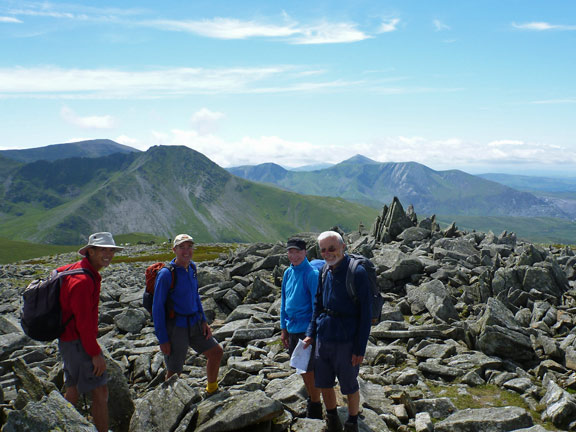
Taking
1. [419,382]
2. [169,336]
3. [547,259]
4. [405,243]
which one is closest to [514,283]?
[547,259]

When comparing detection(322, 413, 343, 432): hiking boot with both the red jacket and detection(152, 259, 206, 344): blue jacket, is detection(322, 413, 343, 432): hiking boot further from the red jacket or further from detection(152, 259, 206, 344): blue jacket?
the red jacket

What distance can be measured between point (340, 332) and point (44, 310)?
586cm

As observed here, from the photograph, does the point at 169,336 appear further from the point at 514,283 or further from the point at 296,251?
the point at 514,283

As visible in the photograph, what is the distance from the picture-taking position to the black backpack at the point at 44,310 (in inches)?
315

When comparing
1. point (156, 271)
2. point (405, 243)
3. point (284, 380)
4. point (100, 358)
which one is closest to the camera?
point (100, 358)

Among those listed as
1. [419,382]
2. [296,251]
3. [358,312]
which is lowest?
[419,382]

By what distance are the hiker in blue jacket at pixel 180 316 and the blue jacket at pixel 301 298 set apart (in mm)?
2303

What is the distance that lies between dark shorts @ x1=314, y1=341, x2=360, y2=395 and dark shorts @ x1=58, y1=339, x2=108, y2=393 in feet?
15.3

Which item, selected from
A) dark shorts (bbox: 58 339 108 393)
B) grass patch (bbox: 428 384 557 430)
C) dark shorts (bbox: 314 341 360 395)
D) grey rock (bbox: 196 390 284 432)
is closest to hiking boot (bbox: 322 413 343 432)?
dark shorts (bbox: 314 341 360 395)

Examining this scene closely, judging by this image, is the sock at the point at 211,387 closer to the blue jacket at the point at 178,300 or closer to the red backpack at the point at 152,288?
the blue jacket at the point at 178,300

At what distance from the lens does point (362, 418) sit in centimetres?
945

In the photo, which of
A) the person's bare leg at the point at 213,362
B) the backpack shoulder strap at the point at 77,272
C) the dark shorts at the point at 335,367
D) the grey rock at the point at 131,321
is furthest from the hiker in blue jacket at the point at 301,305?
the grey rock at the point at 131,321

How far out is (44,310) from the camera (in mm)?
8031

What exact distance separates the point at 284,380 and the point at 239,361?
270 cm
